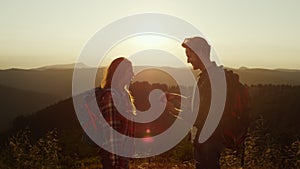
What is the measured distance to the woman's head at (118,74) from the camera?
15.0 ft

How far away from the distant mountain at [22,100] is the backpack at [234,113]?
215 feet

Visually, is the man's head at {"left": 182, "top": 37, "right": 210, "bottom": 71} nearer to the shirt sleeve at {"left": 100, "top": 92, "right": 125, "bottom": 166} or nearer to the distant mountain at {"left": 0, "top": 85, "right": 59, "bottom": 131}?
the shirt sleeve at {"left": 100, "top": 92, "right": 125, "bottom": 166}

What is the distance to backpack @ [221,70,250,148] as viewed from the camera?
5.16 meters

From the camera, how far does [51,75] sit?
320ft

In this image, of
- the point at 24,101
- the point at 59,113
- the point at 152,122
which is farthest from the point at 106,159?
the point at 24,101

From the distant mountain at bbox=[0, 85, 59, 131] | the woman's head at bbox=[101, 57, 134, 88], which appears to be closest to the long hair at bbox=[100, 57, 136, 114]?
the woman's head at bbox=[101, 57, 134, 88]

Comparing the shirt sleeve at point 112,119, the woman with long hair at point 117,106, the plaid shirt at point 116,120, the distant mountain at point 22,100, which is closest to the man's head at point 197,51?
the woman with long hair at point 117,106

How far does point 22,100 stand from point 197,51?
274 feet

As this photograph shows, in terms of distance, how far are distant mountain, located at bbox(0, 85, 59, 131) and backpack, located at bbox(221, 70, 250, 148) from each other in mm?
65485

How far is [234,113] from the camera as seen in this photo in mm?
5168

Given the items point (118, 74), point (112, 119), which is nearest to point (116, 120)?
point (112, 119)

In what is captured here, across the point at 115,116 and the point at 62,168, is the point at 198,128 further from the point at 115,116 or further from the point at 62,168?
the point at 62,168

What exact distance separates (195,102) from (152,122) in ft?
1.86

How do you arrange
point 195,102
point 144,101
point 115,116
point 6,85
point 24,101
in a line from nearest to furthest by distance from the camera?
point 115,116 → point 195,102 → point 144,101 → point 24,101 → point 6,85
